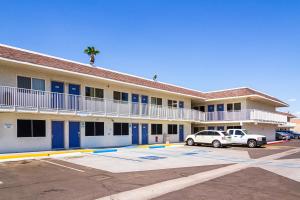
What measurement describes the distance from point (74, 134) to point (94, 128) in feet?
6.40

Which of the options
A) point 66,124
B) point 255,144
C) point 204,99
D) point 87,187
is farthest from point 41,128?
point 204,99

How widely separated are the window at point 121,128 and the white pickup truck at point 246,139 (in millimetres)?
10095

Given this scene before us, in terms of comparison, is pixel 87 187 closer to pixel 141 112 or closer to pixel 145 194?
pixel 145 194

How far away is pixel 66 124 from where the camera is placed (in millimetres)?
20688

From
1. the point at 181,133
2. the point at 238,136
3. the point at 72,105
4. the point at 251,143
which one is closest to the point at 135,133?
the point at 181,133

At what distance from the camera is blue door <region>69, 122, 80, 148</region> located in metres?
21.0

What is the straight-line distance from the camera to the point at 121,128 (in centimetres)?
2528

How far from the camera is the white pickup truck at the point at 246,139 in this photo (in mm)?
Result: 26047

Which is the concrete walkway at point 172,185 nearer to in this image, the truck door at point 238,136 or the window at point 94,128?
the window at point 94,128

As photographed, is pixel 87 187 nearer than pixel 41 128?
Yes

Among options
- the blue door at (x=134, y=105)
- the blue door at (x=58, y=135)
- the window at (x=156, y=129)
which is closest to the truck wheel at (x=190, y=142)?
the window at (x=156, y=129)

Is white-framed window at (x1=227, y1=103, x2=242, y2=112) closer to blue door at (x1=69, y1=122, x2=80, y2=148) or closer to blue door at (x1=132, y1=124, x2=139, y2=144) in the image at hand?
blue door at (x1=132, y1=124, x2=139, y2=144)

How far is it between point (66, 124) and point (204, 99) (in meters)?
19.2

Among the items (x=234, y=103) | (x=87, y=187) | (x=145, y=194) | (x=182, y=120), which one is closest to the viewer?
(x=145, y=194)
